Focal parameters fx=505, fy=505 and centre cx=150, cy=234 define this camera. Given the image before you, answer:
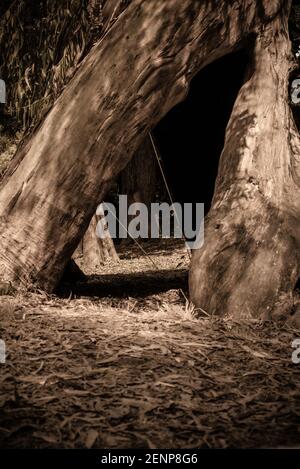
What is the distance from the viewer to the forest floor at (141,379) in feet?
6.55

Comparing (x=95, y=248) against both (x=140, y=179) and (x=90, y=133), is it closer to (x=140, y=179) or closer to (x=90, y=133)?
(x=140, y=179)

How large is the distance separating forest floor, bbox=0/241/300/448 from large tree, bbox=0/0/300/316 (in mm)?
451

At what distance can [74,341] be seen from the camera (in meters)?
2.90

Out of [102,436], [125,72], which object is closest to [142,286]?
[125,72]

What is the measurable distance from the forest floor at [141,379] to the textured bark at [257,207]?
0.25m

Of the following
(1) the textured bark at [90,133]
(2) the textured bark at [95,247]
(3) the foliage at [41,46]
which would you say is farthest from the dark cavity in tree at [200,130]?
(2) the textured bark at [95,247]

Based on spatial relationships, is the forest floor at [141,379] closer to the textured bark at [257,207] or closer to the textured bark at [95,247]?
the textured bark at [257,207]

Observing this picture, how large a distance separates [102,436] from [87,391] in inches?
14.7

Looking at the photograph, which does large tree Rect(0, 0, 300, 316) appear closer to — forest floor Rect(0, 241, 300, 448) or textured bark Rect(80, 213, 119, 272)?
forest floor Rect(0, 241, 300, 448)

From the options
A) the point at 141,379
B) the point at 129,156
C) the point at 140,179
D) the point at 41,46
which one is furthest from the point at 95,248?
the point at 141,379

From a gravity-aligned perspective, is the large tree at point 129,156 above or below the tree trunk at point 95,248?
above

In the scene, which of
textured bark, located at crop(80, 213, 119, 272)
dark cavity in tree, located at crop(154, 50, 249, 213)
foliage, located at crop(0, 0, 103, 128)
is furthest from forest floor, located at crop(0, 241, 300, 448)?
textured bark, located at crop(80, 213, 119, 272)

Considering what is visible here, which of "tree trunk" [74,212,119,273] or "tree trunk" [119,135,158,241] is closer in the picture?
"tree trunk" [74,212,119,273]

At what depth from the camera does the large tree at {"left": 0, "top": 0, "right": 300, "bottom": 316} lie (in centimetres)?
386
